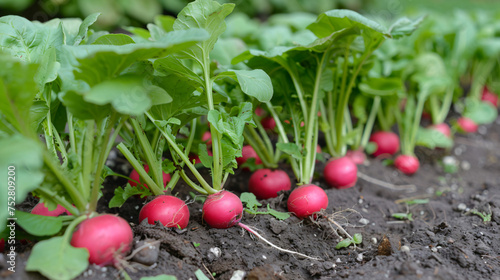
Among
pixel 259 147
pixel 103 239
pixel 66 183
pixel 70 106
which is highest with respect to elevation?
pixel 70 106

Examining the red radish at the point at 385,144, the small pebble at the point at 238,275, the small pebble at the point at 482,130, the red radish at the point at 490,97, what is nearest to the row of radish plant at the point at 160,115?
the red radish at the point at 385,144

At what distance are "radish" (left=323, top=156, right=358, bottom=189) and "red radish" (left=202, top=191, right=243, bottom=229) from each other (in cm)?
92

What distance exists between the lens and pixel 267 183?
232cm

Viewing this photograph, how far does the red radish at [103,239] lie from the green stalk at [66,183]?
3.9 inches

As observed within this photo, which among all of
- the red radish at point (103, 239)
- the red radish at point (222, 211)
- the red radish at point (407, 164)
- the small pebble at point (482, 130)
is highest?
the red radish at point (103, 239)

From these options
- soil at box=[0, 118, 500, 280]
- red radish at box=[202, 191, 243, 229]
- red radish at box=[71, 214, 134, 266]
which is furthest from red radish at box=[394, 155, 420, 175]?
red radish at box=[71, 214, 134, 266]

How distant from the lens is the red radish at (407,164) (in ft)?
10.6

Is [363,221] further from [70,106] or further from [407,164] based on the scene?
[70,106]

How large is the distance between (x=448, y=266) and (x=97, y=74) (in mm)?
1688

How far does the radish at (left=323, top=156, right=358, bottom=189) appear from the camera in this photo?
102 inches

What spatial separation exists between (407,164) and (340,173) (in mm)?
981

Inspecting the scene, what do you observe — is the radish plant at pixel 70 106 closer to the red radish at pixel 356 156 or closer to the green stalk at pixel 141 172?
the green stalk at pixel 141 172

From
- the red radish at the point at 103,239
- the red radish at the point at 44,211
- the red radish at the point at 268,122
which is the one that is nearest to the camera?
the red radish at the point at 103,239

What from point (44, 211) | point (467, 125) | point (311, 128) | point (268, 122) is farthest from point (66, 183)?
point (467, 125)
